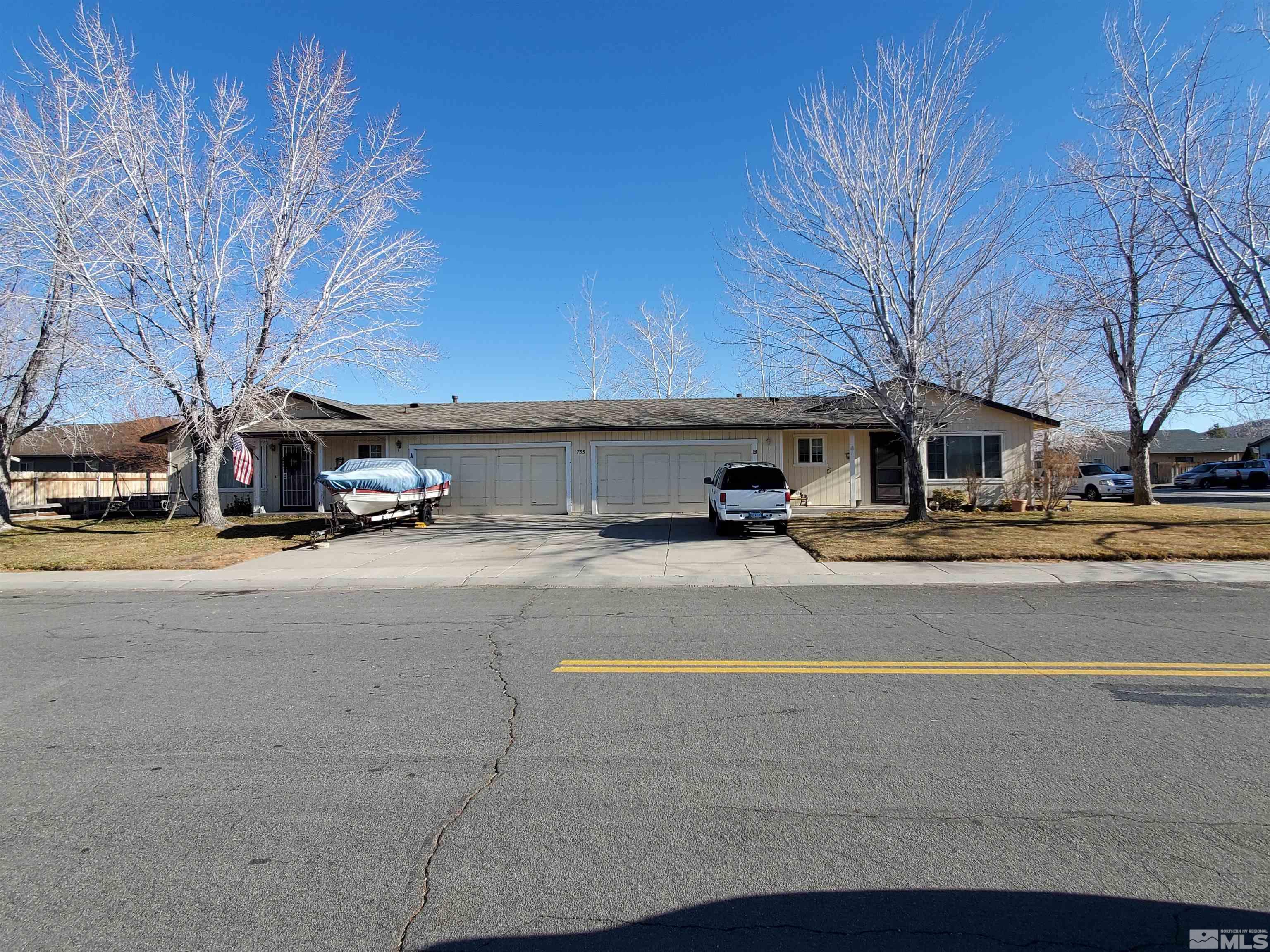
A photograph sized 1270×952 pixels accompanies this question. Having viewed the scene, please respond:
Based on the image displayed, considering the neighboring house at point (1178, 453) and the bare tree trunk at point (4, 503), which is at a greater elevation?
the neighboring house at point (1178, 453)

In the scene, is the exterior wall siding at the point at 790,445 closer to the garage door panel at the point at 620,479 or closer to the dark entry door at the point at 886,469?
the dark entry door at the point at 886,469

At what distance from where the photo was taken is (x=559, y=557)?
45.3 feet

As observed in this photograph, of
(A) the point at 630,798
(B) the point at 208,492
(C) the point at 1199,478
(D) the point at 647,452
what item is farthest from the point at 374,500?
(C) the point at 1199,478

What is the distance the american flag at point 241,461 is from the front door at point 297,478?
550 cm

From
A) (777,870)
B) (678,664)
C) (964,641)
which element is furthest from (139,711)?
(964,641)

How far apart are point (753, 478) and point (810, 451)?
23.6 feet

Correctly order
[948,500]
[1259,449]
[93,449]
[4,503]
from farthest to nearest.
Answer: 1. [1259,449]
2. [93,449]
3. [948,500]
4. [4,503]

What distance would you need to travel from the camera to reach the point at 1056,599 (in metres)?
9.03

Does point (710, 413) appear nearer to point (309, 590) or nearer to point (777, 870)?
point (309, 590)

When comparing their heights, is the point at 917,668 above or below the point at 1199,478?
below

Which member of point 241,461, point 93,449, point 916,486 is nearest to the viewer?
point 916,486

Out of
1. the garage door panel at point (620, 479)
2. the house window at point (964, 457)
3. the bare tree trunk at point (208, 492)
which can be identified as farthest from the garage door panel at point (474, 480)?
the house window at point (964, 457)

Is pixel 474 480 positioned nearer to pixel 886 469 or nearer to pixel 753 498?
pixel 753 498

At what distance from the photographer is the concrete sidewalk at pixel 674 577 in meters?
10.8
